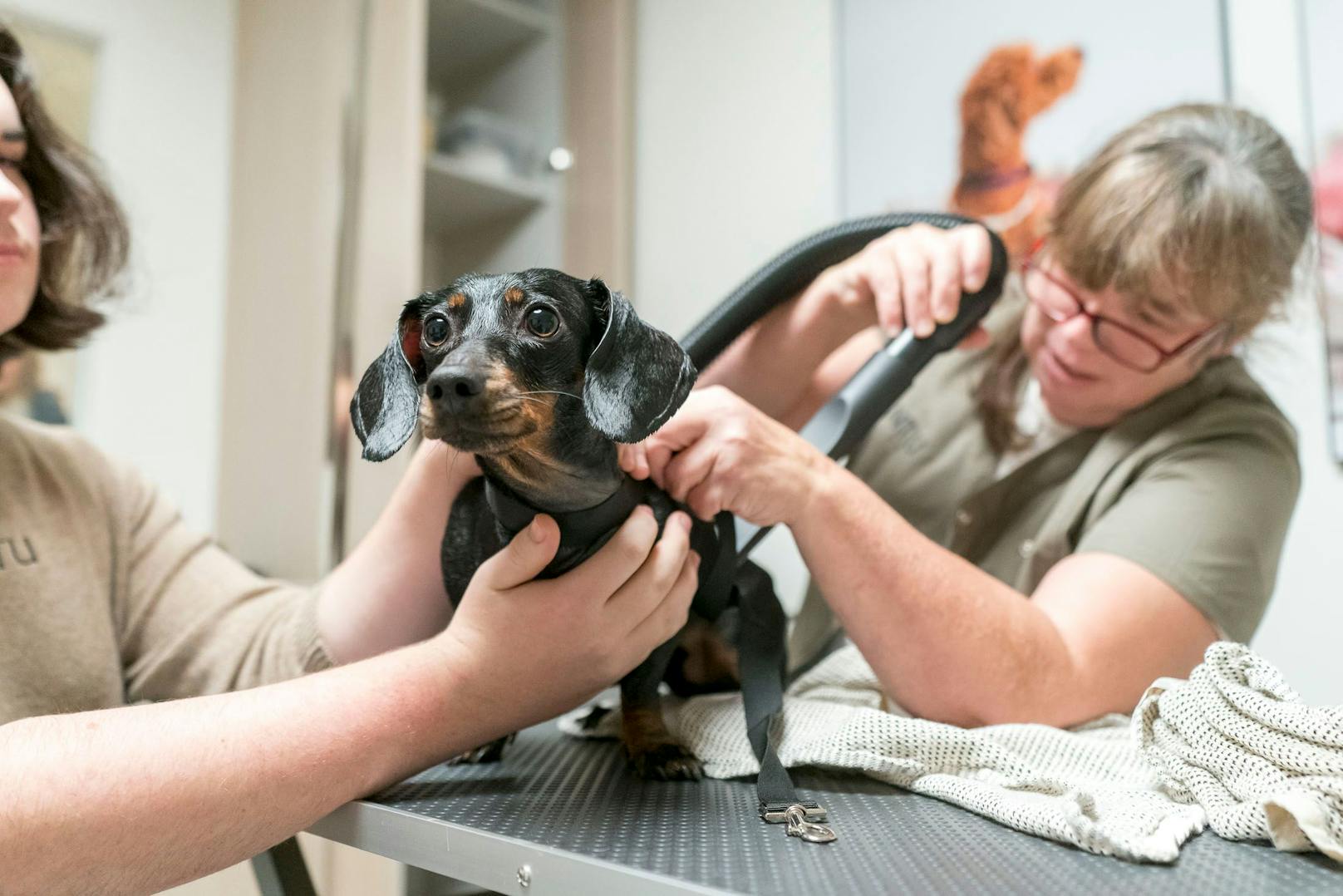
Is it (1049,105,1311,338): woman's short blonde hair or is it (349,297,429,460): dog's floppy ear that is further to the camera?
(1049,105,1311,338): woman's short blonde hair

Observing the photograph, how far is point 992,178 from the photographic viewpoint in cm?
162

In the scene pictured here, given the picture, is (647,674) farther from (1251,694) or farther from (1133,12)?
(1133,12)

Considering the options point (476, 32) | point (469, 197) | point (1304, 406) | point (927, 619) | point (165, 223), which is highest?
point (476, 32)

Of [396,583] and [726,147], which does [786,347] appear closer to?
[396,583]

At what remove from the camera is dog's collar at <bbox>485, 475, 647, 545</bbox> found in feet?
2.21

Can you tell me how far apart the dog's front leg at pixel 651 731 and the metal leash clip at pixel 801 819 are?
110mm

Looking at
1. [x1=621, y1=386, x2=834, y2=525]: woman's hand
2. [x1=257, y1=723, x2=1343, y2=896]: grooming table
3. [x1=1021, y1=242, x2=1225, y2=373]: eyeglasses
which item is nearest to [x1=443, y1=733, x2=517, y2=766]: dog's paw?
[x1=257, y1=723, x2=1343, y2=896]: grooming table

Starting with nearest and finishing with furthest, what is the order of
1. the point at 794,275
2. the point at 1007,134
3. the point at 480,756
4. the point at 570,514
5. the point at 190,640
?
the point at 570,514 → the point at 480,756 → the point at 190,640 → the point at 794,275 → the point at 1007,134

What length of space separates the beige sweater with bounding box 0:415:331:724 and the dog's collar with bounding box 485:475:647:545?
0.95 feet

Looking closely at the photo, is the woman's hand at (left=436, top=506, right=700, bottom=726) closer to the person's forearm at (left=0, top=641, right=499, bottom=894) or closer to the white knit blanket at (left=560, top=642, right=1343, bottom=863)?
the person's forearm at (left=0, top=641, right=499, bottom=894)

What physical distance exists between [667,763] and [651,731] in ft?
0.12

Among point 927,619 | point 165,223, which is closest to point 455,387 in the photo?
point 927,619

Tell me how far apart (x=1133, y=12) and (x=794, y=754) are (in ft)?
4.43

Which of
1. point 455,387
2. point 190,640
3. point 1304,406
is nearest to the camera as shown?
point 455,387
